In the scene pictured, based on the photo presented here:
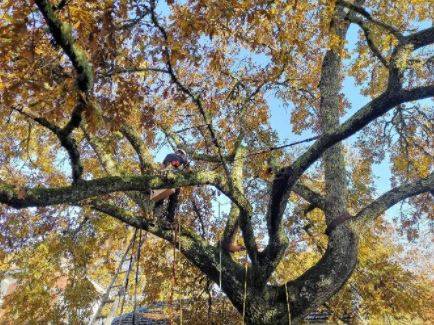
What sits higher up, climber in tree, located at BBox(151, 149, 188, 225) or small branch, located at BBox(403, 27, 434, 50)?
small branch, located at BBox(403, 27, 434, 50)

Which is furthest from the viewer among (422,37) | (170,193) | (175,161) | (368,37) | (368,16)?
(368,37)

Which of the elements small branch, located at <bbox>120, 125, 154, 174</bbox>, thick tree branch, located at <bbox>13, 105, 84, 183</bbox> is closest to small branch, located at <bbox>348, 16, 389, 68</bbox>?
small branch, located at <bbox>120, 125, 154, 174</bbox>

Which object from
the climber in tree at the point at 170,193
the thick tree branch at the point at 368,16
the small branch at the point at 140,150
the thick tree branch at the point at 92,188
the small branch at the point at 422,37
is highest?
the thick tree branch at the point at 368,16

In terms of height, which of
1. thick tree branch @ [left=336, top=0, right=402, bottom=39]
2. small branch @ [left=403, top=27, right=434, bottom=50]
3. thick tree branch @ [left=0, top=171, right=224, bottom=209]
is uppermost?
thick tree branch @ [left=336, top=0, right=402, bottom=39]

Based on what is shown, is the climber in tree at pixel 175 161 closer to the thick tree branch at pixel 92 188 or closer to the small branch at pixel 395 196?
the thick tree branch at pixel 92 188

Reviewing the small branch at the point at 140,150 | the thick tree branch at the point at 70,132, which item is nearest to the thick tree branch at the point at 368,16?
the small branch at the point at 140,150

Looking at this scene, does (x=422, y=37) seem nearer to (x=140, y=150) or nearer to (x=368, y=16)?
(x=368, y=16)

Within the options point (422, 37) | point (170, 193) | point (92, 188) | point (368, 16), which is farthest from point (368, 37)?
point (92, 188)

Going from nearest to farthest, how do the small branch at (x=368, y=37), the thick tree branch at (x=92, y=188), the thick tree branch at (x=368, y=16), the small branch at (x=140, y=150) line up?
the thick tree branch at (x=92, y=188)
the thick tree branch at (x=368, y=16)
the small branch at (x=368, y=37)
the small branch at (x=140, y=150)

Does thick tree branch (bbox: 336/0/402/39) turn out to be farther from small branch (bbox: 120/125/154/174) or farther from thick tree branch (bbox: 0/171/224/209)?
small branch (bbox: 120/125/154/174)

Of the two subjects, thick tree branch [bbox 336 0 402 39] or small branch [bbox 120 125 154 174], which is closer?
thick tree branch [bbox 336 0 402 39]

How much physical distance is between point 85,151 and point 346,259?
8438 mm

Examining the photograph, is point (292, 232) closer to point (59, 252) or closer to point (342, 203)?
point (342, 203)

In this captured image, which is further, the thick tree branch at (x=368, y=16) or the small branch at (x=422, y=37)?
the thick tree branch at (x=368, y=16)
